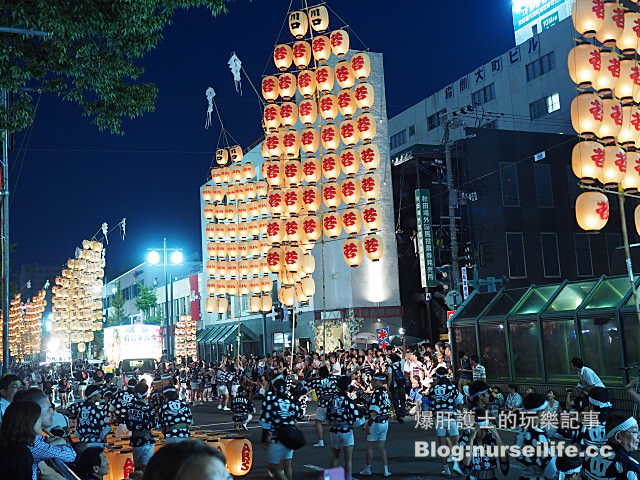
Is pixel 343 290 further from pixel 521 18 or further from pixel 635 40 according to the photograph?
pixel 521 18

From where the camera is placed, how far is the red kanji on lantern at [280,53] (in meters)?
24.9

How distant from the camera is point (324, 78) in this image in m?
24.3

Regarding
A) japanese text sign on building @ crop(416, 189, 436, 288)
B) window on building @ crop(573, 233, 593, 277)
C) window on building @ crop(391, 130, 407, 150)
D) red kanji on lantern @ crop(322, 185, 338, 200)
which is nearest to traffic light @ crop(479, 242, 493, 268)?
japanese text sign on building @ crop(416, 189, 436, 288)

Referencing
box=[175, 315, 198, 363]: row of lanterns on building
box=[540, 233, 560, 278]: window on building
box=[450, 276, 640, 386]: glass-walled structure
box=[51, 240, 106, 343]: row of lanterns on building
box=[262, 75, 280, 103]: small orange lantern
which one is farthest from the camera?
box=[51, 240, 106, 343]: row of lanterns on building

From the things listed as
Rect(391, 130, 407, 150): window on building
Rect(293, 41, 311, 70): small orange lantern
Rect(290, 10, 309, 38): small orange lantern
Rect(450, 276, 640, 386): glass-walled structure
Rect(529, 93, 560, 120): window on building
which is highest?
Rect(391, 130, 407, 150): window on building

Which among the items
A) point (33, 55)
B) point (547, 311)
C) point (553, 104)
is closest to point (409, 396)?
point (547, 311)

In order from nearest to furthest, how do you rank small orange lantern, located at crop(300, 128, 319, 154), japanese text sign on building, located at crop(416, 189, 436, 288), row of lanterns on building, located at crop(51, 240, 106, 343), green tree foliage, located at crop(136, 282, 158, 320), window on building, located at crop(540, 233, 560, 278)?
small orange lantern, located at crop(300, 128, 319, 154) < japanese text sign on building, located at crop(416, 189, 436, 288) < window on building, located at crop(540, 233, 560, 278) < row of lanterns on building, located at crop(51, 240, 106, 343) < green tree foliage, located at crop(136, 282, 158, 320)

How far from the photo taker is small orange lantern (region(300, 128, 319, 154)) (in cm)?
2452

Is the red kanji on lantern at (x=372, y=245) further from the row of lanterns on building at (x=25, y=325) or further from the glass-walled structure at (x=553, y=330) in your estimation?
the row of lanterns on building at (x=25, y=325)

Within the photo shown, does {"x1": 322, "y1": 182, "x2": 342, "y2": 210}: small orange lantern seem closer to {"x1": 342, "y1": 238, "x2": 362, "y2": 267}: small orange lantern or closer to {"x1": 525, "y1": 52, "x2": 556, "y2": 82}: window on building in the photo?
{"x1": 342, "y1": 238, "x2": 362, "y2": 267}: small orange lantern

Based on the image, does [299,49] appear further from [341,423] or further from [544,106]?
[544,106]

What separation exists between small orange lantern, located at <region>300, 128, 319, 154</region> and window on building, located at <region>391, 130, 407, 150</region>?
26581mm

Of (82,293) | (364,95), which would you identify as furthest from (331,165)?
(82,293)

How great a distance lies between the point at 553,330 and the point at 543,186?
18.9 metres
